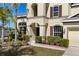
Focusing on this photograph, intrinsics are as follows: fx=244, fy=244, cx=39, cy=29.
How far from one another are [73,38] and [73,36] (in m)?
0.08

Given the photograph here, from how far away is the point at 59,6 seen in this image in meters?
8.98

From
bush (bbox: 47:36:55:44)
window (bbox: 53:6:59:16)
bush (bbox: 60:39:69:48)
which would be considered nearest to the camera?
bush (bbox: 60:39:69:48)

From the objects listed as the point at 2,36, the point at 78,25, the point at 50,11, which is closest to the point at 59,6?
the point at 50,11

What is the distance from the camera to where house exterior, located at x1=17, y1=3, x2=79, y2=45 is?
29.1 feet

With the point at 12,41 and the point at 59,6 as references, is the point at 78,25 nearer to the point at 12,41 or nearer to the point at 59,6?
the point at 59,6

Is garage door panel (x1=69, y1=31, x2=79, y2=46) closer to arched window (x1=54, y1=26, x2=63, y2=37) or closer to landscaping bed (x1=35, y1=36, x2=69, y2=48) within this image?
landscaping bed (x1=35, y1=36, x2=69, y2=48)

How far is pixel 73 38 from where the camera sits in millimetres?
8867

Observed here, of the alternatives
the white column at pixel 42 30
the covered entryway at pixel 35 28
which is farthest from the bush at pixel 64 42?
the covered entryway at pixel 35 28

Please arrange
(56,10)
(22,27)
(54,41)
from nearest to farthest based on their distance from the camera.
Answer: (54,41), (22,27), (56,10)

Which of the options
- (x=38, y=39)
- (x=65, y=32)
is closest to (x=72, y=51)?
(x=65, y=32)

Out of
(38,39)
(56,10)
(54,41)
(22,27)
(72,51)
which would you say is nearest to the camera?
(72,51)

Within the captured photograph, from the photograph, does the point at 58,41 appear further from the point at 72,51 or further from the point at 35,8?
the point at 35,8

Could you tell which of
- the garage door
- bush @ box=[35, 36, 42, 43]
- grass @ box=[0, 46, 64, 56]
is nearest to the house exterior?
the garage door

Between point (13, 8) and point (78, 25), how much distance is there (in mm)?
2475
